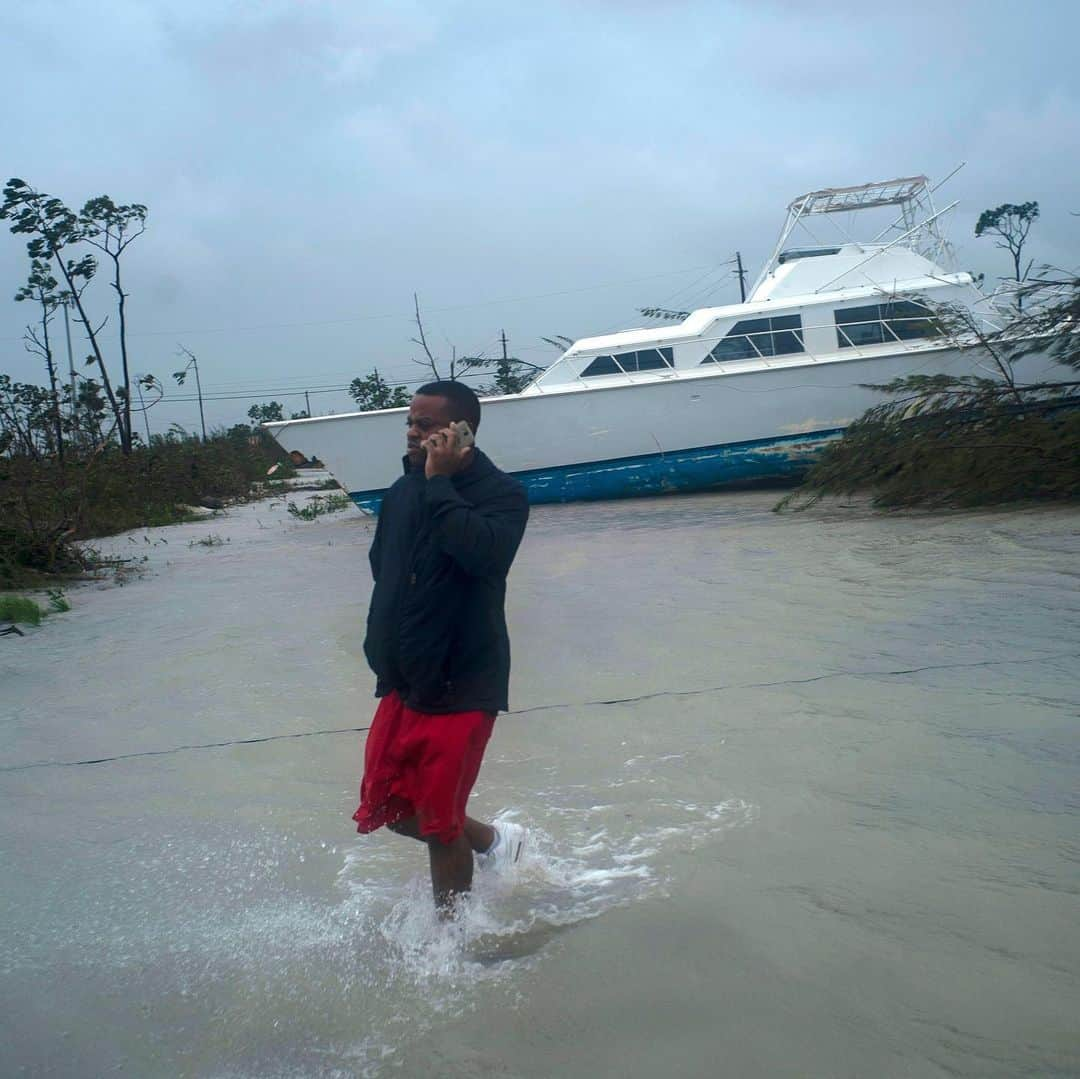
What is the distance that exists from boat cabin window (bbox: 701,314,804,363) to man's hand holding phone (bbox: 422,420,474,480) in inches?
477

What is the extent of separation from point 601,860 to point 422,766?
90 cm

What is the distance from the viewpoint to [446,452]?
2859mm

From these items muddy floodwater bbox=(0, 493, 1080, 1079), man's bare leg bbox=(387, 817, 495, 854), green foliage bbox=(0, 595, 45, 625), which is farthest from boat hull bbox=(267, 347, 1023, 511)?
man's bare leg bbox=(387, 817, 495, 854)

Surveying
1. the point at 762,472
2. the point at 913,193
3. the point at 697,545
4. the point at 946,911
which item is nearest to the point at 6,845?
the point at 946,911

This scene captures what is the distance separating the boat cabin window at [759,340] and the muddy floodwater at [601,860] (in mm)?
7995

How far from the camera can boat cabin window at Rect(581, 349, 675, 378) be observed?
14734 mm

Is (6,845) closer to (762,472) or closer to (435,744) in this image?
(435,744)

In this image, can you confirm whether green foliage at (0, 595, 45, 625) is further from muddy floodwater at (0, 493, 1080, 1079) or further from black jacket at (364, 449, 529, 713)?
black jacket at (364, 449, 529, 713)

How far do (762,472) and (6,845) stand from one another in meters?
12.2

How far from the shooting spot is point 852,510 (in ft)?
39.2

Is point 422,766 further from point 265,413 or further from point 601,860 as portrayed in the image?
point 265,413

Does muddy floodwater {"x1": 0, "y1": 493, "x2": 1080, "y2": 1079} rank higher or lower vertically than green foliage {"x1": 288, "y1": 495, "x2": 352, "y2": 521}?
lower

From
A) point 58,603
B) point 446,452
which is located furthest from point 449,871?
point 58,603

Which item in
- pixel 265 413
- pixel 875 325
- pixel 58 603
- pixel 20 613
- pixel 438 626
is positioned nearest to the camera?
pixel 438 626
